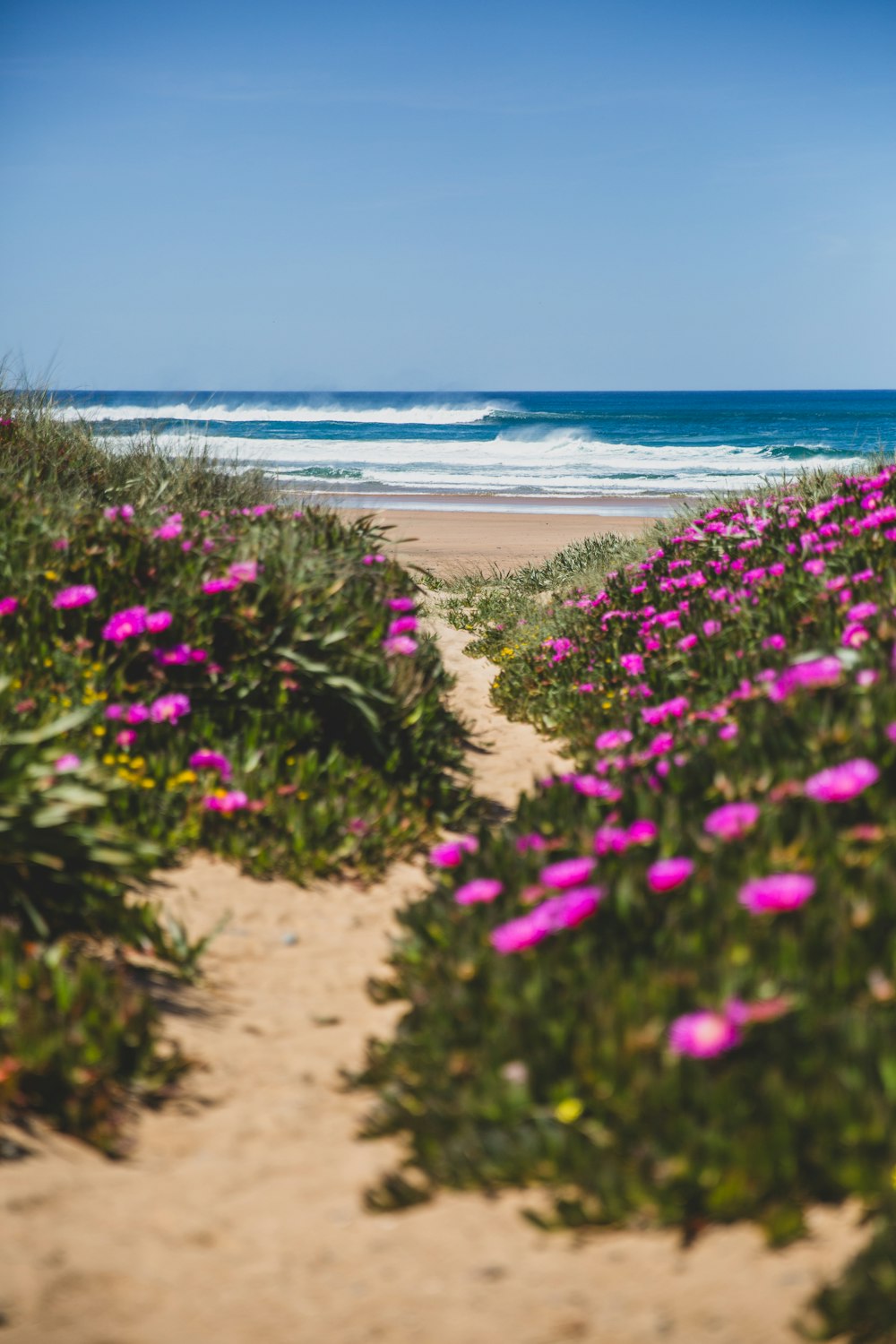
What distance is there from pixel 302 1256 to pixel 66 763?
1.93 meters

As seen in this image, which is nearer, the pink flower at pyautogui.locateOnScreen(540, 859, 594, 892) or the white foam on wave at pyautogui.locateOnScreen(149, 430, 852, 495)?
the pink flower at pyautogui.locateOnScreen(540, 859, 594, 892)

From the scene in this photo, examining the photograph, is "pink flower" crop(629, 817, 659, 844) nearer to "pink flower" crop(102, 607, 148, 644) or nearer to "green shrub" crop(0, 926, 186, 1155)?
"green shrub" crop(0, 926, 186, 1155)

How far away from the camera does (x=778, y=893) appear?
8.56ft

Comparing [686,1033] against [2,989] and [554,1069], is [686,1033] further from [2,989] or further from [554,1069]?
[2,989]

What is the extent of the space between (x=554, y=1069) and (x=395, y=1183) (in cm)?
44

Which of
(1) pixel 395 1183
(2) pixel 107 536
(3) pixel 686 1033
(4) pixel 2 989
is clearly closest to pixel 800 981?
(3) pixel 686 1033

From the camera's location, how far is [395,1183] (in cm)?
248

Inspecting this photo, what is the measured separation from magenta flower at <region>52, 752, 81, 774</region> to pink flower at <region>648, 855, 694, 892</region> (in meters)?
1.97

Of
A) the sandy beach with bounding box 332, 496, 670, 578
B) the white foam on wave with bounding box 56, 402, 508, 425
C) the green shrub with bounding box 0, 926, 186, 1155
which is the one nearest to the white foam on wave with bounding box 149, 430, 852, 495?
the sandy beach with bounding box 332, 496, 670, 578

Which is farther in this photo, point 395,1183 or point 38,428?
point 38,428

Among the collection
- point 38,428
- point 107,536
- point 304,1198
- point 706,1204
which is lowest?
point 304,1198

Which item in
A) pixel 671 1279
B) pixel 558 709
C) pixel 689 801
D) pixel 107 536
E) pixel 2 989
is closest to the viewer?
pixel 671 1279

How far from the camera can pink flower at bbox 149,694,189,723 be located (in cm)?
503

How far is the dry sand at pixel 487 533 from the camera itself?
15835 millimetres
